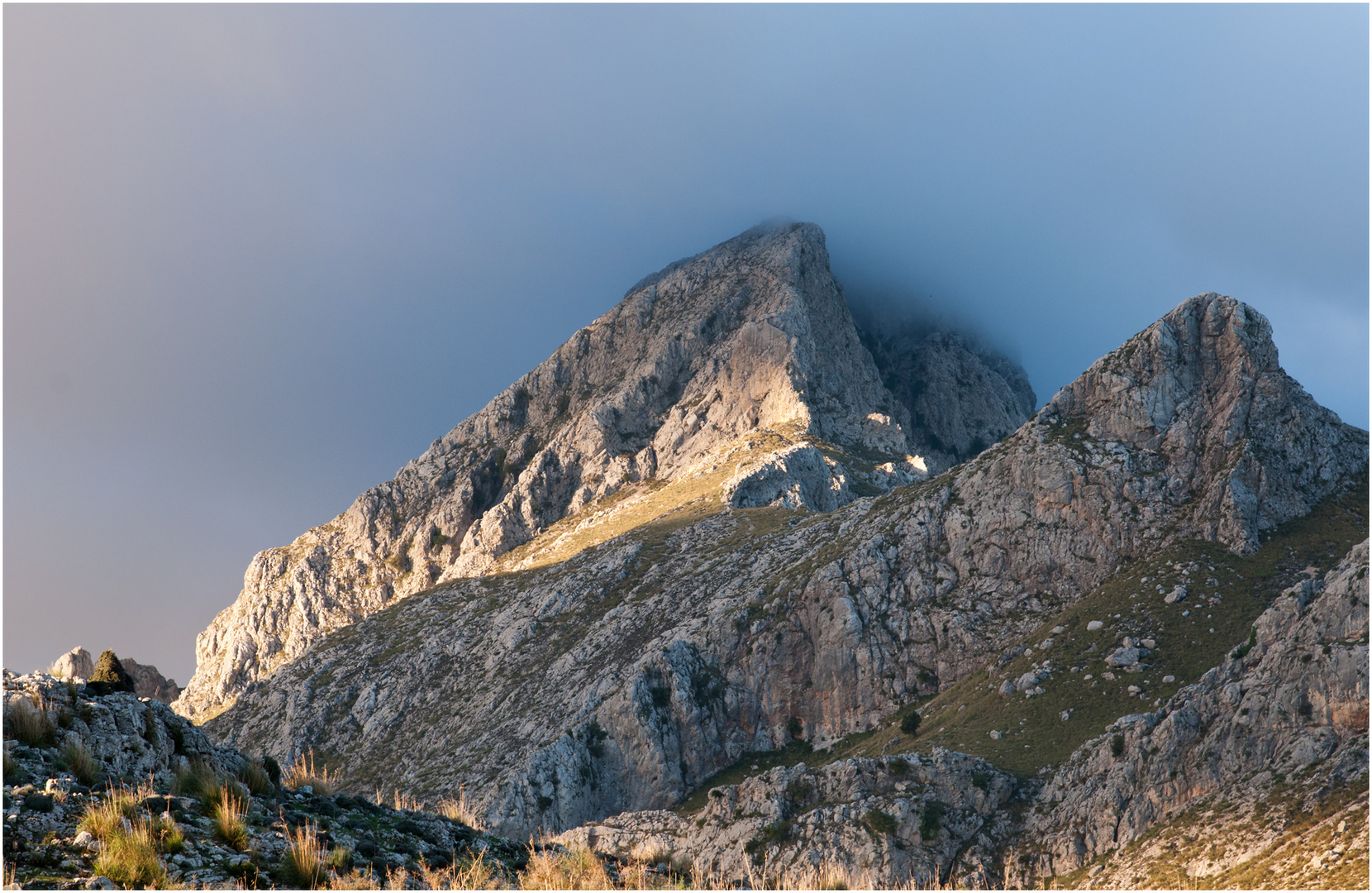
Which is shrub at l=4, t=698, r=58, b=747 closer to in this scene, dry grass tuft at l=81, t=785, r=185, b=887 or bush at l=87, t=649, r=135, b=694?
dry grass tuft at l=81, t=785, r=185, b=887

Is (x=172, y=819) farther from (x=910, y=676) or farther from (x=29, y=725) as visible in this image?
(x=910, y=676)

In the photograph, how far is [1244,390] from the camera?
7556 cm

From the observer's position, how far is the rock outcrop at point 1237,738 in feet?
136

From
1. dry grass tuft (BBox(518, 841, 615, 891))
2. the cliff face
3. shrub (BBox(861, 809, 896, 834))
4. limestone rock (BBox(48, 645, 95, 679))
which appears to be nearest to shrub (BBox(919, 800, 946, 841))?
shrub (BBox(861, 809, 896, 834))

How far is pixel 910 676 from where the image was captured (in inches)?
3103

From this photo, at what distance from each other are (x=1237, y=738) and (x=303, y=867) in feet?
147

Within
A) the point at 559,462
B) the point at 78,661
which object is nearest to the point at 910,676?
the point at 559,462

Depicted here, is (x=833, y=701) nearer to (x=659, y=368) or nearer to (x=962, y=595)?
(x=962, y=595)

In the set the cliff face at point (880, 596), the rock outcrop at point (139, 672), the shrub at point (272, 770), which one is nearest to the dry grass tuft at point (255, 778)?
the shrub at point (272, 770)

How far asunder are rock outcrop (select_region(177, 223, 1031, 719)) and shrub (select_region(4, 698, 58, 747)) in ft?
435

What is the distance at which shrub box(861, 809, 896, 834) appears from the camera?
5122cm

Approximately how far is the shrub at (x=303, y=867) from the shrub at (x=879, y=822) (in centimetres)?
3994

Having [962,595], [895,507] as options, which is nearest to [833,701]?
[962,595]

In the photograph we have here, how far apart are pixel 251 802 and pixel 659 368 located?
167166 millimetres
